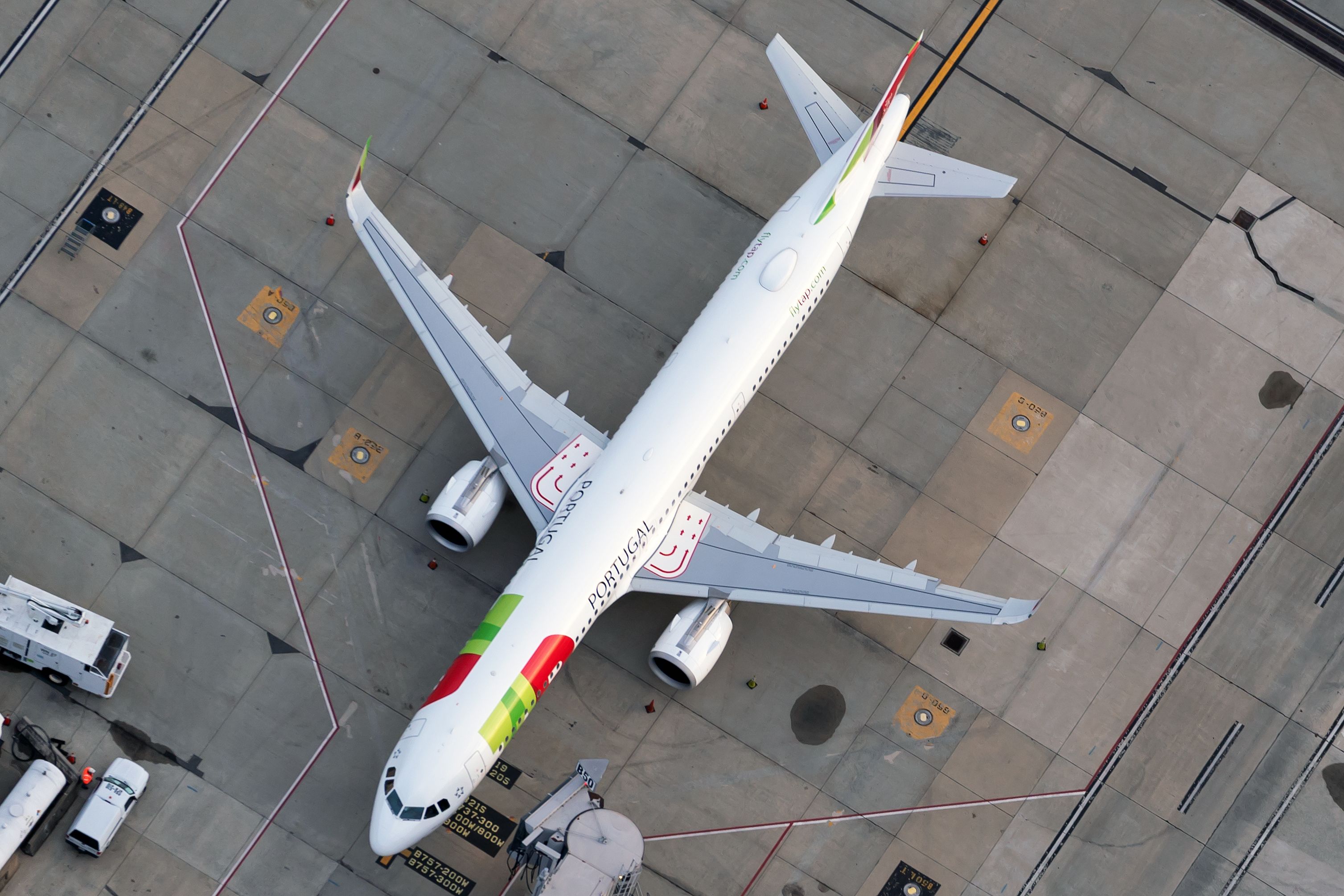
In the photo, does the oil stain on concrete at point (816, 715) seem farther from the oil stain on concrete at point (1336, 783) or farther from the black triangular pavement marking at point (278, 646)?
the oil stain on concrete at point (1336, 783)

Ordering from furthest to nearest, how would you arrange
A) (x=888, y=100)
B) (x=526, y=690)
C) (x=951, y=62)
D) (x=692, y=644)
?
(x=951, y=62), (x=888, y=100), (x=692, y=644), (x=526, y=690)

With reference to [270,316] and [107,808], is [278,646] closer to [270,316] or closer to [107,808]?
[107,808]

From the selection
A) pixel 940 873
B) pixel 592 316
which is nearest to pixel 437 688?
pixel 592 316

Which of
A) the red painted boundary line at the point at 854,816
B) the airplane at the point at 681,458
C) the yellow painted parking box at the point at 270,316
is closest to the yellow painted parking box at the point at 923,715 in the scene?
the red painted boundary line at the point at 854,816

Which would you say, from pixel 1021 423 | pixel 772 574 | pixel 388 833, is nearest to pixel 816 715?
pixel 772 574

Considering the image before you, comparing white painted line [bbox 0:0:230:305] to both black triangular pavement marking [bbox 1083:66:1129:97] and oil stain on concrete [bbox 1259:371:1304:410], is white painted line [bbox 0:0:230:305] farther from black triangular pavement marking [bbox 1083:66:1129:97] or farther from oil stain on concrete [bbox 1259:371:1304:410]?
oil stain on concrete [bbox 1259:371:1304:410]

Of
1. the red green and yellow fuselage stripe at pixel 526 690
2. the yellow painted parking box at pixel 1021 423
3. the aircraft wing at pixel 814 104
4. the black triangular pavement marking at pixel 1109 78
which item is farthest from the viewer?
the black triangular pavement marking at pixel 1109 78
